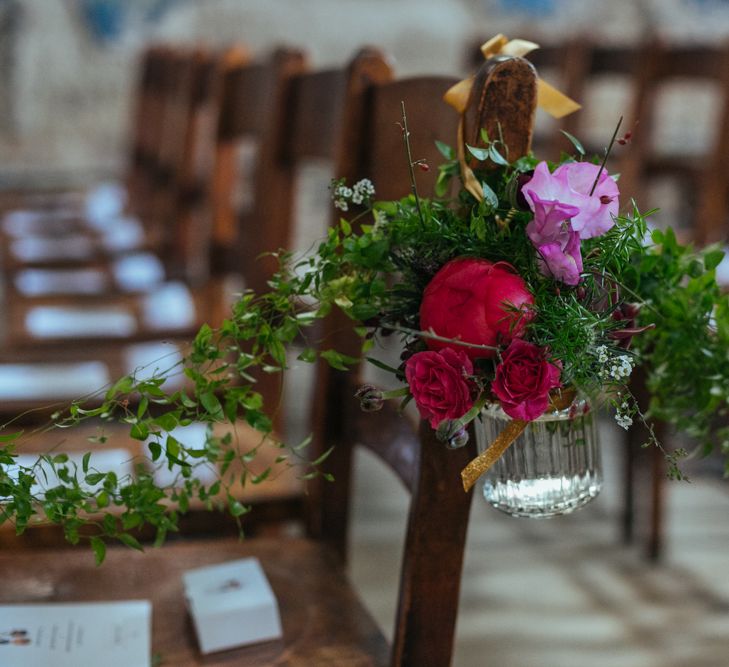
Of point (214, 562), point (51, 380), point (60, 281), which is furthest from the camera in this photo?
point (60, 281)

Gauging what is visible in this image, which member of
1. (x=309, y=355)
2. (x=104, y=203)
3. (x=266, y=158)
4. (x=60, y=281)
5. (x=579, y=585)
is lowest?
(x=579, y=585)

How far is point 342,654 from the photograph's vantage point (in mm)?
938

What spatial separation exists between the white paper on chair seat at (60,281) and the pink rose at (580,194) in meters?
2.05

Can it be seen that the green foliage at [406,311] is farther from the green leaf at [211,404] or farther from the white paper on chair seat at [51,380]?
the white paper on chair seat at [51,380]

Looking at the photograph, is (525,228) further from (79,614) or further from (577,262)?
(79,614)

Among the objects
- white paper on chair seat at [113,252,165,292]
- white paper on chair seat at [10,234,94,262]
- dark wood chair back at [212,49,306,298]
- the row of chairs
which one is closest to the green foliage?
dark wood chair back at [212,49,306,298]

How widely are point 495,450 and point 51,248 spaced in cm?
→ 255

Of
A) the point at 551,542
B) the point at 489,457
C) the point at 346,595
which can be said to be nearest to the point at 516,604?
the point at 551,542

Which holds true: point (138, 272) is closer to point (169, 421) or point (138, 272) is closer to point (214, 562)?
point (214, 562)

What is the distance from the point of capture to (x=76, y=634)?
928 mm

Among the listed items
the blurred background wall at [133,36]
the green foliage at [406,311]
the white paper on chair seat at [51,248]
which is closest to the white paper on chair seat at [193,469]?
the green foliage at [406,311]

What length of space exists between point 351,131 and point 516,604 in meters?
1.31

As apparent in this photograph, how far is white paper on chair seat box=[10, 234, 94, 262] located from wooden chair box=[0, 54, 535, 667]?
1.86m

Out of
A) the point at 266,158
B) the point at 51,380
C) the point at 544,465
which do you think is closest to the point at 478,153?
the point at 544,465
